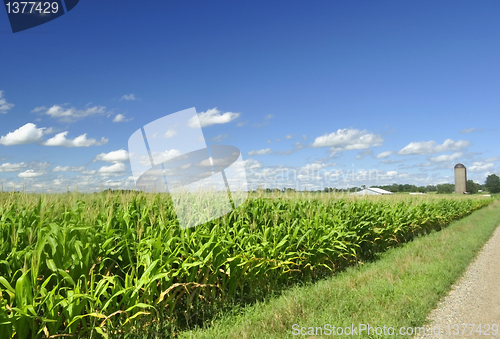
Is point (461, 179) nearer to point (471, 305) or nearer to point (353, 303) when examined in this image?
point (471, 305)

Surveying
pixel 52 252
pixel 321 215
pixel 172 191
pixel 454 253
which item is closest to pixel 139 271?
pixel 52 252

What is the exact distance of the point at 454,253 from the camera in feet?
27.9

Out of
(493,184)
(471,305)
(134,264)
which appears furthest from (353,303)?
(493,184)

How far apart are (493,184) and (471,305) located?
445 ft

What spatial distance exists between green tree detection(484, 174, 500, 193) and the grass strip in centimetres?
12787

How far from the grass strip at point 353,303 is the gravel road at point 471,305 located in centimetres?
15

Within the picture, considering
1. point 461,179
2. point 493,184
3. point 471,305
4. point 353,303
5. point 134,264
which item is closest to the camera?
point 134,264

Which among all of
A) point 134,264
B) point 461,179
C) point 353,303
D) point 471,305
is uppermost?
point 461,179

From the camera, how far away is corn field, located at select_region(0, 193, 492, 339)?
10.1 feet

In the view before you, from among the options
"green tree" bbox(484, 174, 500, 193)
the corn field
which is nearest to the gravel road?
the corn field

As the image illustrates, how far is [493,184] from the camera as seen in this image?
113062 millimetres

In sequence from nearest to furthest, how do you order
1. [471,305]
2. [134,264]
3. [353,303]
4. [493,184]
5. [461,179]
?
1. [134,264]
2. [353,303]
3. [471,305]
4. [461,179]
5. [493,184]

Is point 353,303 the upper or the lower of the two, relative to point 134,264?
lower

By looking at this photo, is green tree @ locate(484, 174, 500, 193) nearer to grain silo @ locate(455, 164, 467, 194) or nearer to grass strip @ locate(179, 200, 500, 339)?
grain silo @ locate(455, 164, 467, 194)
